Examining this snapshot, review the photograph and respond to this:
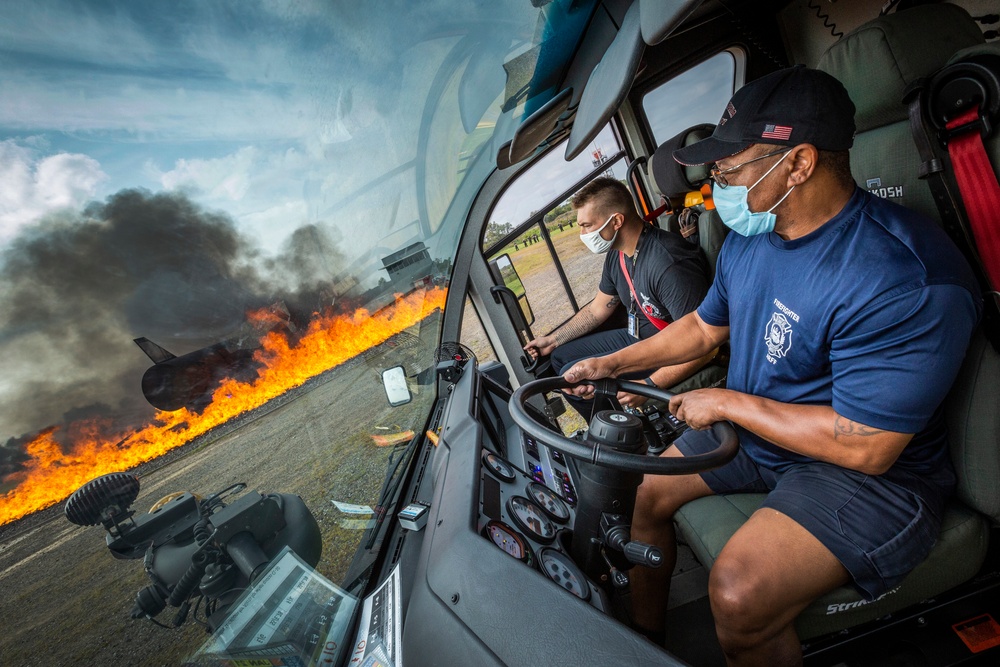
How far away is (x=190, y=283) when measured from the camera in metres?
0.93

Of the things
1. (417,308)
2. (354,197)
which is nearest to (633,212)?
(417,308)

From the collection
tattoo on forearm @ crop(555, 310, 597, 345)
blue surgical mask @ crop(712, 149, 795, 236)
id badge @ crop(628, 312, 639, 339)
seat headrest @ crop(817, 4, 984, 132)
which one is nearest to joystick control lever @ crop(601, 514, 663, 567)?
blue surgical mask @ crop(712, 149, 795, 236)

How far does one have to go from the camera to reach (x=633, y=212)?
261 cm

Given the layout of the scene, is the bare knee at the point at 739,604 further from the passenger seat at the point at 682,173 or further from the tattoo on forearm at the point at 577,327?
the tattoo on forearm at the point at 577,327

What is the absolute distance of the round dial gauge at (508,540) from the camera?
1.02 m

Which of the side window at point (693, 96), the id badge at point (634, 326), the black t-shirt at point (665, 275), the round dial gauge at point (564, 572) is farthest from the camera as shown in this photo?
the side window at point (693, 96)

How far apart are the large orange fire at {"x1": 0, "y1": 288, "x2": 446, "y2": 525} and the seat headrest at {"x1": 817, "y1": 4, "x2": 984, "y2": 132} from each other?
192 cm

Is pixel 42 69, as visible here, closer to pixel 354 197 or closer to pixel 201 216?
pixel 201 216

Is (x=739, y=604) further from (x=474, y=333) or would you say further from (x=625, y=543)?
(x=474, y=333)

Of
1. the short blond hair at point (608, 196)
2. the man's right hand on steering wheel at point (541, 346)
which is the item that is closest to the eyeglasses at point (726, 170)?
the short blond hair at point (608, 196)

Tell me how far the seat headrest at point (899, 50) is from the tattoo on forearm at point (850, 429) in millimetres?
960

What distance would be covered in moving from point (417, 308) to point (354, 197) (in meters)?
0.75

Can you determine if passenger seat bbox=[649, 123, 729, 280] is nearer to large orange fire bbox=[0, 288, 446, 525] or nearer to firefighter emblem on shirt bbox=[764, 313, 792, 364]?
firefighter emblem on shirt bbox=[764, 313, 792, 364]

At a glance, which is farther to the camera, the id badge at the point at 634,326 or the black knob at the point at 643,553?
the id badge at the point at 634,326
